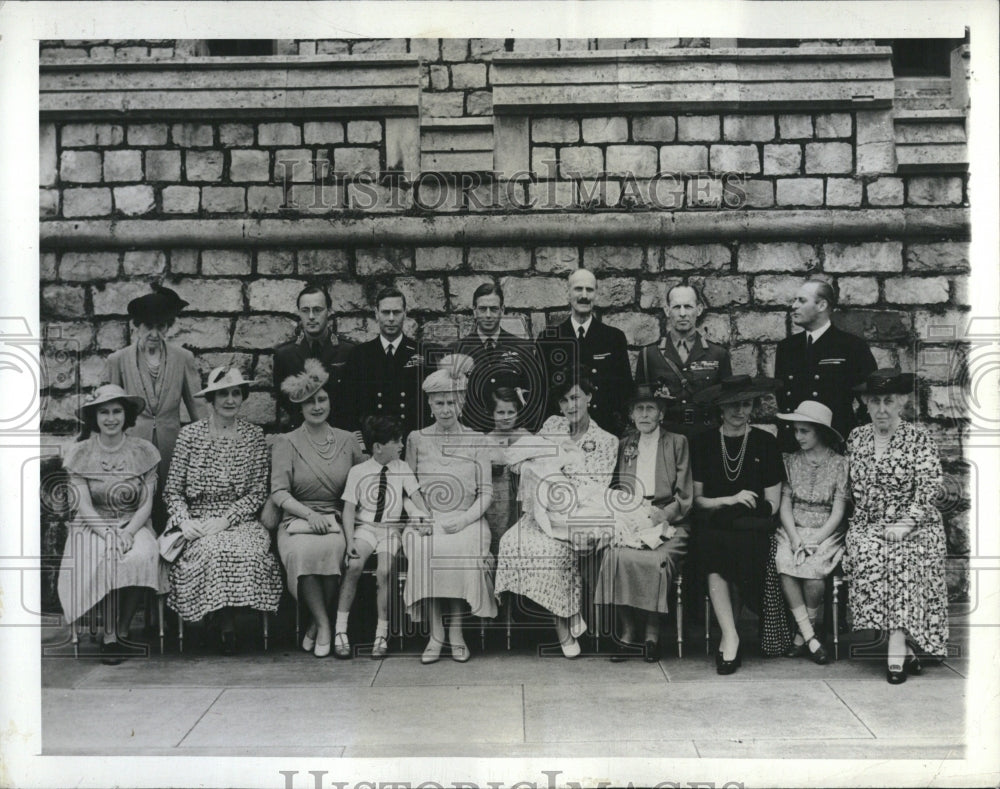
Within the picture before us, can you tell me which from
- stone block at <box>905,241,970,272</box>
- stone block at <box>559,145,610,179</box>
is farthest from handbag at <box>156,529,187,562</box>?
stone block at <box>905,241,970,272</box>

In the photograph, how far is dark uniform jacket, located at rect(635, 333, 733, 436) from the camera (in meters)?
6.40

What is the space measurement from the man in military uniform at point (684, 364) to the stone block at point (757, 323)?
0.36 metres

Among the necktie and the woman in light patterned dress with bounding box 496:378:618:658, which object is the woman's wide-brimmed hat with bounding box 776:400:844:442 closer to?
the woman in light patterned dress with bounding box 496:378:618:658

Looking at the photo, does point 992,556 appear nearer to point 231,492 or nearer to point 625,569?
point 625,569

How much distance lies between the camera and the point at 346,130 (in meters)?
6.73

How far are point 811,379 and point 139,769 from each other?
13.1 ft

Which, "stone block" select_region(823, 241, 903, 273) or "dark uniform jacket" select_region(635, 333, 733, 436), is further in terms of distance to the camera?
"stone block" select_region(823, 241, 903, 273)

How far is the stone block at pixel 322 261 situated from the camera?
6.85 m

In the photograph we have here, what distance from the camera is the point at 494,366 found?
630cm

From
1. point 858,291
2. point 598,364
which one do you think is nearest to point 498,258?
point 598,364

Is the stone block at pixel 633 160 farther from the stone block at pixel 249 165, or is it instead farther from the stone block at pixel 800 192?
the stone block at pixel 249 165

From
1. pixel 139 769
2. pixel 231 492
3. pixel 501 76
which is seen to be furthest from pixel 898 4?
pixel 139 769

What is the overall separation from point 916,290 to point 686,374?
5.04 feet

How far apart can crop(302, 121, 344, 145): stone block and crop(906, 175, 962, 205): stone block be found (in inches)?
131
